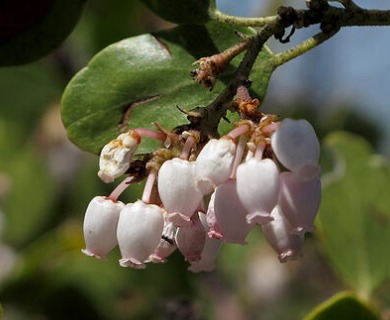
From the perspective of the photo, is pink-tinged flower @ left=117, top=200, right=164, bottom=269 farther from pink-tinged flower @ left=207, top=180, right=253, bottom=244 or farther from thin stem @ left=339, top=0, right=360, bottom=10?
thin stem @ left=339, top=0, right=360, bottom=10

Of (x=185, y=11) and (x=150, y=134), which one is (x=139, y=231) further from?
(x=185, y=11)

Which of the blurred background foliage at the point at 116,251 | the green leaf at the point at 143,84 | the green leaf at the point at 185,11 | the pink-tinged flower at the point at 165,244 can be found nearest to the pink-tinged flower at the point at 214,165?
the pink-tinged flower at the point at 165,244

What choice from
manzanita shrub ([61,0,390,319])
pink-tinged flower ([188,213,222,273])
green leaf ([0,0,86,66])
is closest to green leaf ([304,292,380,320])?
manzanita shrub ([61,0,390,319])

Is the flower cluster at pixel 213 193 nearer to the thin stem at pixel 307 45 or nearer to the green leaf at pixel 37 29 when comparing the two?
the thin stem at pixel 307 45

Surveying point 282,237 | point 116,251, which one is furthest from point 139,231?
point 116,251

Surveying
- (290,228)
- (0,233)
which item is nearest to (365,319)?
(290,228)

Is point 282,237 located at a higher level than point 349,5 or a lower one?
lower

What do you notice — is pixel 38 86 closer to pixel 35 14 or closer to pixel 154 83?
pixel 35 14
